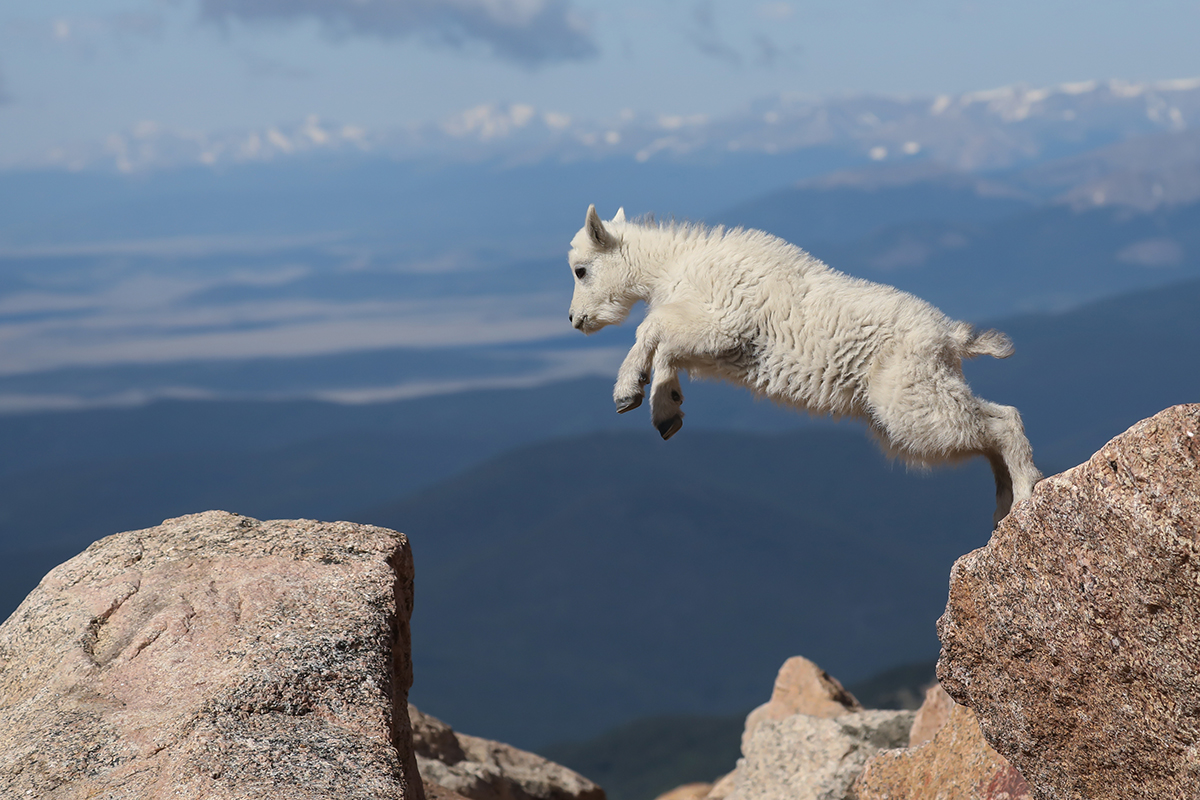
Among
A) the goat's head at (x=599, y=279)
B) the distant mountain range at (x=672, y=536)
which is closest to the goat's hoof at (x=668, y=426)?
the goat's head at (x=599, y=279)

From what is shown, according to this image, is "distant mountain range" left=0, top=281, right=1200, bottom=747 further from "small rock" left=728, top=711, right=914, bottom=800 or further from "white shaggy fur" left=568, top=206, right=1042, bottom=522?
"white shaggy fur" left=568, top=206, right=1042, bottom=522

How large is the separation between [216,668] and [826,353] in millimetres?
4659

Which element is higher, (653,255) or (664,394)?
(653,255)

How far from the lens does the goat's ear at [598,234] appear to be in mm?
8289

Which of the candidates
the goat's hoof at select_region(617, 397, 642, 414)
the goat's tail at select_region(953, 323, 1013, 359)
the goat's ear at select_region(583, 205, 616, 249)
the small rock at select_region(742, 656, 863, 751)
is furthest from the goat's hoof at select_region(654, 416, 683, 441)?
the small rock at select_region(742, 656, 863, 751)

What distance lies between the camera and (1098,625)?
557 centimetres

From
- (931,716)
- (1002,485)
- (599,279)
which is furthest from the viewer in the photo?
(931,716)

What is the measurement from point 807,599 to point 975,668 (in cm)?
7527

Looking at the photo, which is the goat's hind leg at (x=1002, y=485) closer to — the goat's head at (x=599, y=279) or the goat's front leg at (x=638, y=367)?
Result: the goat's front leg at (x=638, y=367)

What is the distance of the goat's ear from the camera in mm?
8289

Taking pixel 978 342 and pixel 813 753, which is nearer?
pixel 978 342

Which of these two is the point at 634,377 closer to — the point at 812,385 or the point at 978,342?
the point at 812,385

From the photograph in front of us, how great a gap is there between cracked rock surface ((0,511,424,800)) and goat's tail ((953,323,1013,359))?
4.53 meters

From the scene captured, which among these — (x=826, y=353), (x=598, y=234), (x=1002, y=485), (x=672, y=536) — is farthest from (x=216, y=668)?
(x=672, y=536)
